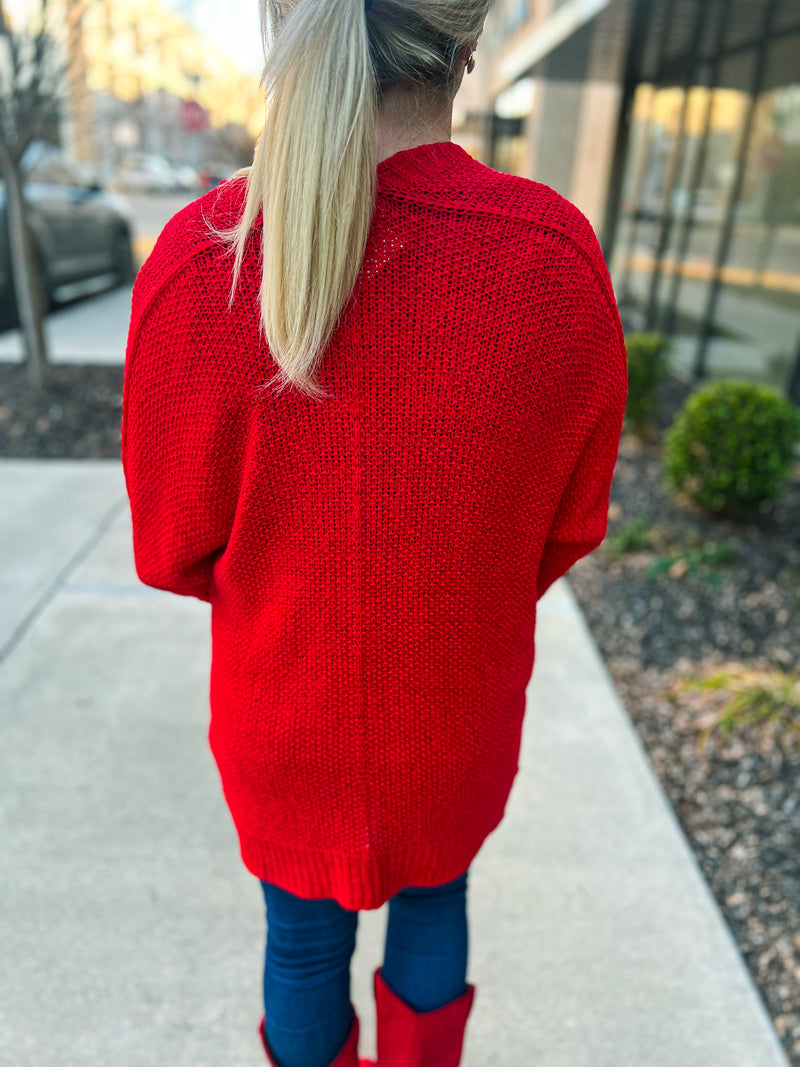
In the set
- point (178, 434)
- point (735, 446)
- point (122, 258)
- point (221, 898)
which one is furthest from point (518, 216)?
point (122, 258)

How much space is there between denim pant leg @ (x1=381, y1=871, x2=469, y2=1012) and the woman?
12cm

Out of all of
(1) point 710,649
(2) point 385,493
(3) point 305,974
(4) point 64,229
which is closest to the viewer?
(2) point 385,493

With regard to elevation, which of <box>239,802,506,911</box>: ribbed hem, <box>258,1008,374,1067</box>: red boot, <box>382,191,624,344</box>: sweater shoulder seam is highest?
<box>382,191,624,344</box>: sweater shoulder seam

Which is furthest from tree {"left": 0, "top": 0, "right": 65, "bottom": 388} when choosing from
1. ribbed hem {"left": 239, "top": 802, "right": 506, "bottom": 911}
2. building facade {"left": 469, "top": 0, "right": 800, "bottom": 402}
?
ribbed hem {"left": 239, "top": 802, "right": 506, "bottom": 911}

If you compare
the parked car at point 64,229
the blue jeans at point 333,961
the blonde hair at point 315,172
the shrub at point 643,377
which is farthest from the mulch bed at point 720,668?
the parked car at point 64,229

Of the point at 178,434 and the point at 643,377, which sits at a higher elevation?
the point at 178,434

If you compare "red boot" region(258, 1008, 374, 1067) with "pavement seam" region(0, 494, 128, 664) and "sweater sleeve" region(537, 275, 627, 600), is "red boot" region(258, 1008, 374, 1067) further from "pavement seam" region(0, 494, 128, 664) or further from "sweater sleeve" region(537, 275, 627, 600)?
"pavement seam" region(0, 494, 128, 664)

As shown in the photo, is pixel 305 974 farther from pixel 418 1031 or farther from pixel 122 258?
pixel 122 258

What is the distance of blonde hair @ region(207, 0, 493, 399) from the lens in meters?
0.79

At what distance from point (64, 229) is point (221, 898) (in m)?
8.24

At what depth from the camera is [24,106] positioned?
4887mm

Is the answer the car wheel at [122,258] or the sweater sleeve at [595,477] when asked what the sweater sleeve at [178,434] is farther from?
the car wheel at [122,258]

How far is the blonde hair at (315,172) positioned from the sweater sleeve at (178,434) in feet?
0.23

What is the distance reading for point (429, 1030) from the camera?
4.20ft
